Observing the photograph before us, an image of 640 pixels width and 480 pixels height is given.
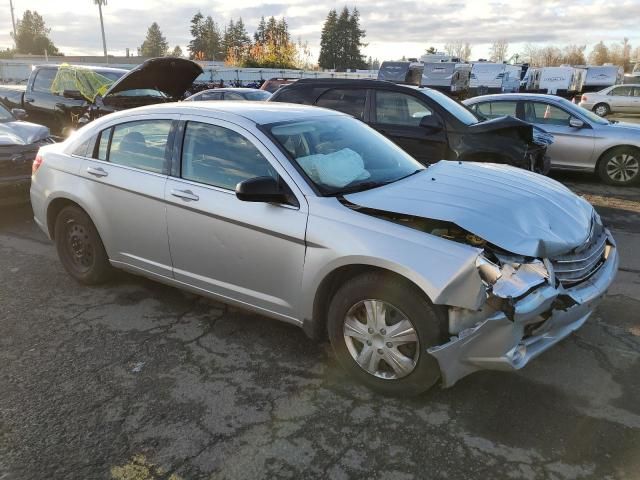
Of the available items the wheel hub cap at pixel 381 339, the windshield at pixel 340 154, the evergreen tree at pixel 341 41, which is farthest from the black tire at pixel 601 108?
the evergreen tree at pixel 341 41

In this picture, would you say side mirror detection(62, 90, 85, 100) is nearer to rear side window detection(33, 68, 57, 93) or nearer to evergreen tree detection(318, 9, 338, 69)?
rear side window detection(33, 68, 57, 93)

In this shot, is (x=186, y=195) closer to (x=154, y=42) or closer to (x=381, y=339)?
(x=381, y=339)

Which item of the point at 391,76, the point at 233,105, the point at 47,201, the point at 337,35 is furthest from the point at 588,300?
the point at 337,35

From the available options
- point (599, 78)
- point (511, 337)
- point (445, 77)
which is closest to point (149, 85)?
point (511, 337)

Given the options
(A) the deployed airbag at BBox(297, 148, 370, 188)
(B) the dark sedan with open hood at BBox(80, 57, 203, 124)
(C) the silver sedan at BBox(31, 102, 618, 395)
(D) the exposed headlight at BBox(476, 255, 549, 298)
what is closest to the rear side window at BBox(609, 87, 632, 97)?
(B) the dark sedan with open hood at BBox(80, 57, 203, 124)

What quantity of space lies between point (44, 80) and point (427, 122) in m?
8.94

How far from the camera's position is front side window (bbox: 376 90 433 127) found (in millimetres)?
7102

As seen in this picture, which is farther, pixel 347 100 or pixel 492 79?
pixel 492 79

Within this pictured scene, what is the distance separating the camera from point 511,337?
266cm

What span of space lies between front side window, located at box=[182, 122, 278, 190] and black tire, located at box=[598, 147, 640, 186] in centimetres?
765

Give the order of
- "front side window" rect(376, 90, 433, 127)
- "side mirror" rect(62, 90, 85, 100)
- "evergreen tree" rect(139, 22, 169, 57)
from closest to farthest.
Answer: "front side window" rect(376, 90, 433, 127)
"side mirror" rect(62, 90, 85, 100)
"evergreen tree" rect(139, 22, 169, 57)

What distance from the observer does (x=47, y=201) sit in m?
4.69

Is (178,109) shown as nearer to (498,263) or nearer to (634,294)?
(498,263)

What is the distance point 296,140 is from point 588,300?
6.76 ft
